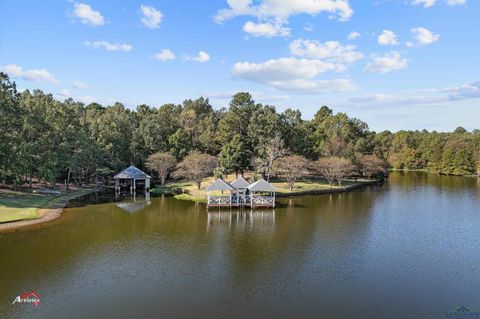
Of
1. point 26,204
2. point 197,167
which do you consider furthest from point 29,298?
point 197,167

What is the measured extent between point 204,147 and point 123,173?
19.0m

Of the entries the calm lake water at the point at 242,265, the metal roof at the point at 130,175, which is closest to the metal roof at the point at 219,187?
the calm lake water at the point at 242,265

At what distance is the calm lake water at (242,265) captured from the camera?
15.9m

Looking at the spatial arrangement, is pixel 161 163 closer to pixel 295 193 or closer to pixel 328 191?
pixel 295 193

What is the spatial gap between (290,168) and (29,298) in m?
39.3

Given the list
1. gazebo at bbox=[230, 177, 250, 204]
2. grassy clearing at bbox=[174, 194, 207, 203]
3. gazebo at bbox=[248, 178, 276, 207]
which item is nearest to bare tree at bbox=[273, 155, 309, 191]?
gazebo at bbox=[248, 178, 276, 207]

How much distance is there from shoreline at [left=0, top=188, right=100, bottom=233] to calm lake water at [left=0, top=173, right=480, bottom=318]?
1208mm

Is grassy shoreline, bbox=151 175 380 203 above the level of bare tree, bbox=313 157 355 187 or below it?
below

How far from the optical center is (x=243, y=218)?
34594 mm

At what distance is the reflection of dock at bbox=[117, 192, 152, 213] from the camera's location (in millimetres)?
38650

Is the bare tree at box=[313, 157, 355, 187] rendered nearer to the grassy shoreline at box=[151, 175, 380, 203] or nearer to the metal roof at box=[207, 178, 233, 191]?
the grassy shoreline at box=[151, 175, 380, 203]

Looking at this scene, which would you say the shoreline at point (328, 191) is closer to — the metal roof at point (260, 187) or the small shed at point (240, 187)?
the metal roof at point (260, 187)

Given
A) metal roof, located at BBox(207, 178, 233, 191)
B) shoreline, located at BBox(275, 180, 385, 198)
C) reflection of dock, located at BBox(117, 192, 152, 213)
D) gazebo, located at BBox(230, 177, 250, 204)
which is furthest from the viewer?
shoreline, located at BBox(275, 180, 385, 198)

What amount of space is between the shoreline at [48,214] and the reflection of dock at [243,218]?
1413 centimetres
